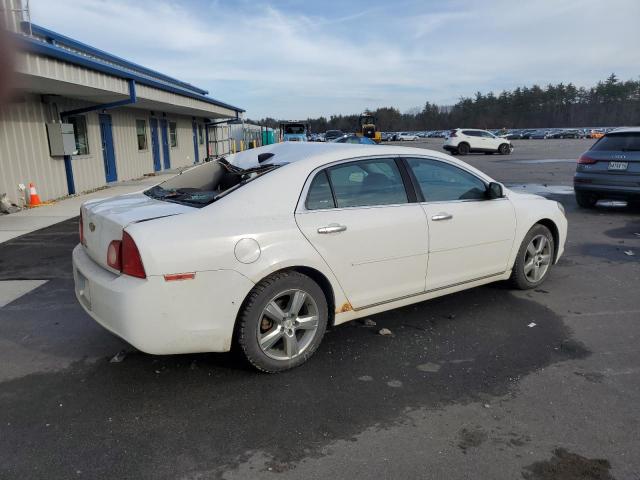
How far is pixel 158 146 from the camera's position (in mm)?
21141

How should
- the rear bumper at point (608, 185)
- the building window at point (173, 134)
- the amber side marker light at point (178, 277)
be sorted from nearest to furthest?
the amber side marker light at point (178, 277) < the rear bumper at point (608, 185) < the building window at point (173, 134)

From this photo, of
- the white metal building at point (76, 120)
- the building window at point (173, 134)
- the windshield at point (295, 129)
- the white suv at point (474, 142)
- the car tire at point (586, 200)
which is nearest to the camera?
the white metal building at point (76, 120)

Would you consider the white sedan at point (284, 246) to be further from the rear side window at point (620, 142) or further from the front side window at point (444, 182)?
the rear side window at point (620, 142)

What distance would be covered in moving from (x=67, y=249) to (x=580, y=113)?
125m

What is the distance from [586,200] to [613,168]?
126cm

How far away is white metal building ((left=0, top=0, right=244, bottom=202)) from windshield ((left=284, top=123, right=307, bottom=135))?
950 inches

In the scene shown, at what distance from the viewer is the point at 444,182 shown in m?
4.27

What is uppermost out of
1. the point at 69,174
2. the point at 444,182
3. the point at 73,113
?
the point at 73,113

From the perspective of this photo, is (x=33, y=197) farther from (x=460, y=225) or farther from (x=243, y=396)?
(x=460, y=225)

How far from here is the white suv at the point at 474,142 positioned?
1176 inches

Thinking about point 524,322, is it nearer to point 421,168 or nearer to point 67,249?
point 421,168

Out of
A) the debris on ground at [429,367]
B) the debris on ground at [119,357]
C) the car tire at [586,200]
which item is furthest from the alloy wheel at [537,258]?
the car tire at [586,200]

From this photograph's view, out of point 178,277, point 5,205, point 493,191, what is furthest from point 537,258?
point 5,205

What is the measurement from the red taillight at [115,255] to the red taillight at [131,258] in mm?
63
